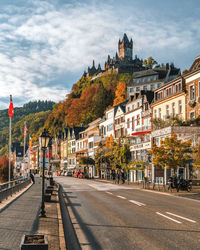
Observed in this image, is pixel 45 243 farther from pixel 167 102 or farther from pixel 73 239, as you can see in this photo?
pixel 167 102

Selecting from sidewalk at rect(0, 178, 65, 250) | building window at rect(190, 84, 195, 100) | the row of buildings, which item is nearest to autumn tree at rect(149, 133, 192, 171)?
the row of buildings

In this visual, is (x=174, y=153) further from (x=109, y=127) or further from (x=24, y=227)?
(x=109, y=127)

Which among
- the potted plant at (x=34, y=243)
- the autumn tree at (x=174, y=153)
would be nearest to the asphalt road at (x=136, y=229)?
the potted plant at (x=34, y=243)

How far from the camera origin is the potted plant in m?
6.80

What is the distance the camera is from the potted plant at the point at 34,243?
680cm

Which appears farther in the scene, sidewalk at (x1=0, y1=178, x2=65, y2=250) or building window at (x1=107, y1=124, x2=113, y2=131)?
building window at (x1=107, y1=124, x2=113, y2=131)

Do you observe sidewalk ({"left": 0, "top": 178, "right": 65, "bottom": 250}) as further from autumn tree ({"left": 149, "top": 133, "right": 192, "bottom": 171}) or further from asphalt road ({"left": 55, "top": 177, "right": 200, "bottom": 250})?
autumn tree ({"left": 149, "top": 133, "right": 192, "bottom": 171})

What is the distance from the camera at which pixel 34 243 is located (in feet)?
23.4

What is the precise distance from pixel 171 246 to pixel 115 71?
163908 mm

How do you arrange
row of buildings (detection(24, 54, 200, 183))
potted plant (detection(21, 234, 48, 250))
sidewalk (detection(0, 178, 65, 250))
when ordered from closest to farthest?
1. potted plant (detection(21, 234, 48, 250))
2. sidewalk (detection(0, 178, 65, 250))
3. row of buildings (detection(24, 54, 200, 183))

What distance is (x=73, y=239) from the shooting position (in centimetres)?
1048

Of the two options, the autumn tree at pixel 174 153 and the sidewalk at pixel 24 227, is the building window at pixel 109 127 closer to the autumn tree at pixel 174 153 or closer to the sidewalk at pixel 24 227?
the autumn tree at pixel 174 153

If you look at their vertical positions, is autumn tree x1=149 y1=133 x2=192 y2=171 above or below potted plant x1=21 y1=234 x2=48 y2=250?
above

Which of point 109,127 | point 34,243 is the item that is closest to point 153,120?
Result: point 109,127
